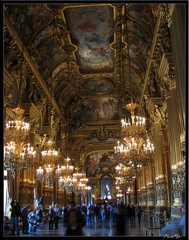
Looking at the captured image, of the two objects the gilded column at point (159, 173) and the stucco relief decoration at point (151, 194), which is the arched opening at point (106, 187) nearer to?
the stucco relief decoration at point (151, 194)

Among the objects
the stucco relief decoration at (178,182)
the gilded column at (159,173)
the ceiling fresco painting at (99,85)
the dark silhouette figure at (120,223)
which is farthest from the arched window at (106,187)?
the dark silhouette figure at (120,223)

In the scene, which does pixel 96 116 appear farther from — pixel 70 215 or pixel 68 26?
pixel 70 215

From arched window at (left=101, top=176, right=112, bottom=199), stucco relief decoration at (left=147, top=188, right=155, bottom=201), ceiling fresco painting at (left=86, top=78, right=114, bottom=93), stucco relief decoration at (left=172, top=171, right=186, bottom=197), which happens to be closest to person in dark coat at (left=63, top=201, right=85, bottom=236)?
stucco relief decoration at (left=172, top=171, right=186, bottom=197)

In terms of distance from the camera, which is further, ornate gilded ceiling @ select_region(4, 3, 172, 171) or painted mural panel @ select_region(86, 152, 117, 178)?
painted mural panel @ select_region(86, 152, 117, 178)

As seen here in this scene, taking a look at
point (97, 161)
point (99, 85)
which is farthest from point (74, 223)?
point (97, 161)

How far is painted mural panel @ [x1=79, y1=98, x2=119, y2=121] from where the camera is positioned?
2511cm

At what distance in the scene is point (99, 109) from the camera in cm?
2586

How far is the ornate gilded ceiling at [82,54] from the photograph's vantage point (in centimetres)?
1260

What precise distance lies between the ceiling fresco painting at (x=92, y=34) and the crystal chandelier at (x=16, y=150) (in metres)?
6.41

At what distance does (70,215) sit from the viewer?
4.93m

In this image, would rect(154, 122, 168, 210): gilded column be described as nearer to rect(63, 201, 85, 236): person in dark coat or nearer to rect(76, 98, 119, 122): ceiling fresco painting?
rect(76, 98, 119, 122): ceiling fresco painting

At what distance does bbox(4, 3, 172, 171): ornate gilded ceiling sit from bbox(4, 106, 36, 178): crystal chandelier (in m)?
3.87

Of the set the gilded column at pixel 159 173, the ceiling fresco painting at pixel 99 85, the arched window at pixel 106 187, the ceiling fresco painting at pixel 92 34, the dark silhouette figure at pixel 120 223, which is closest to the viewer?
the dark silhouette figure at pixel 120 223

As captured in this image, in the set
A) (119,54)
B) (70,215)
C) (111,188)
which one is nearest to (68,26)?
(119,54)
